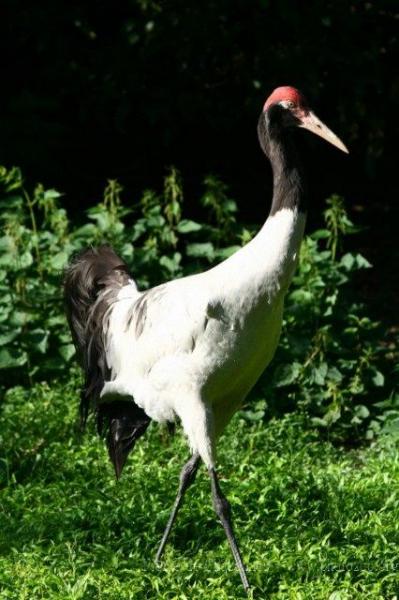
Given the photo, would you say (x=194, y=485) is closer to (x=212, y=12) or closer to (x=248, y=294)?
(x=248, y=294)

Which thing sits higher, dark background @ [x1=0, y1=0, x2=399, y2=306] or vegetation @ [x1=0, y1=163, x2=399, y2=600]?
dark background @ [x1=0, y1=0, x2=399, y2=306]

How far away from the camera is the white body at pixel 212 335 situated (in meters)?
4.48

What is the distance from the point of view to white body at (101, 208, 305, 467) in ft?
14.7

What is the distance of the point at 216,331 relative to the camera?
4.54m

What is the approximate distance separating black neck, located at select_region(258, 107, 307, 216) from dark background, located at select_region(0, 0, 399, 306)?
3.31m

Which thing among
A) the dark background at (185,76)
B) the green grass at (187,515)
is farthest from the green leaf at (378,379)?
the dark background at (185,76)

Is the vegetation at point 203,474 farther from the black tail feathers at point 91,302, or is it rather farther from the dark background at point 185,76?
the dark background at point 185,76

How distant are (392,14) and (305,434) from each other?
12.3ft

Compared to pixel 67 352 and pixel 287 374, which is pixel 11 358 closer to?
pixel 67 352

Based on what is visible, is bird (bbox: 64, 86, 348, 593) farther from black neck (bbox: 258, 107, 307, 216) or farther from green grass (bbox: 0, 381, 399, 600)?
green grass (bbox: 0, 381, 399, 600)

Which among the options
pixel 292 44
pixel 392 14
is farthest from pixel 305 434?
pixel 392 14

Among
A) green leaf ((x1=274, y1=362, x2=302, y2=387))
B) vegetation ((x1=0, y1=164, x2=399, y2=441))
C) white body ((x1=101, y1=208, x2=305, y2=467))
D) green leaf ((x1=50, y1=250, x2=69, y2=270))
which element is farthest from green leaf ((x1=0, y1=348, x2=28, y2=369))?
white body ((x1=101, y1=208, x2=305, y2=467))

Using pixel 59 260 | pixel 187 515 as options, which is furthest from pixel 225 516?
pixel 59 260

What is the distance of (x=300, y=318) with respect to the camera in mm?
6488
